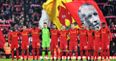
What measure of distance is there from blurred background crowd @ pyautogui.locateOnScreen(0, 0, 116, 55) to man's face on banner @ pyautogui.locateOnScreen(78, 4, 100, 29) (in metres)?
1.55

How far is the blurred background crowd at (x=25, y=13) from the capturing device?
2902 cm

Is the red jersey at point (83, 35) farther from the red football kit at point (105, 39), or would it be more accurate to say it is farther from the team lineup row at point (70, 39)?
the red football kit at point (105, 39)

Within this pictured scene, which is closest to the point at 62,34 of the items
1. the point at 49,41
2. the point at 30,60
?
the point at 49,41

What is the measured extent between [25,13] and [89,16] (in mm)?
4181

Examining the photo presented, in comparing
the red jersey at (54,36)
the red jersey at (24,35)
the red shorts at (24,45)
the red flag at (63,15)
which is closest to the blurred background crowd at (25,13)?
the red flag at (63,15)

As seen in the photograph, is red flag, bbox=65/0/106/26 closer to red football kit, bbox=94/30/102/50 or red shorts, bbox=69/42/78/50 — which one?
red shorts, bbox=69/42/78/50

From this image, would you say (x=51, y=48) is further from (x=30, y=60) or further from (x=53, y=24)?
(x=53, y=24)

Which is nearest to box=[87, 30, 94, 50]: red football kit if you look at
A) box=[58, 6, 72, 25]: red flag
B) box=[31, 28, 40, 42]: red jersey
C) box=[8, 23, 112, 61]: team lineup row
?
box=[8, 23, 112, 61]: team lineup row

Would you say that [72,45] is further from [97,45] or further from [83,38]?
[97,45]

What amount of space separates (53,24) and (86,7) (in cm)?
203

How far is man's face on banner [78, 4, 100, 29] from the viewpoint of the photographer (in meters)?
27.5

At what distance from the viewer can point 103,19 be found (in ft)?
91.1

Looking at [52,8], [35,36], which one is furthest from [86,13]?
[35,36]

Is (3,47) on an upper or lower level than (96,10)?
lower
